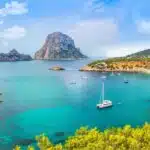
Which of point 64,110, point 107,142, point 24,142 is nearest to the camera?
point 107,142

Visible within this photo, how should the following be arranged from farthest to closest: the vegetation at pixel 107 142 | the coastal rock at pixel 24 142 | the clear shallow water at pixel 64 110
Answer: the clear shallow water at pixel 64 110 < the coastal rock at pixel 24 142 < the vegetation at pixel 107 142

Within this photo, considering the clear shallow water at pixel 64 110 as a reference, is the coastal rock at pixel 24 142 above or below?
below

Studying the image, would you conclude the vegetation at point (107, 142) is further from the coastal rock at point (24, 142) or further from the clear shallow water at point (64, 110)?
the clear shallow water at point (64, 110)

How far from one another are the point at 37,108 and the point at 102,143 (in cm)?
5697

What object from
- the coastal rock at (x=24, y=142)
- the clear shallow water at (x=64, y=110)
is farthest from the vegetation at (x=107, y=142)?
the clear shallow water at (x=64, y=110)

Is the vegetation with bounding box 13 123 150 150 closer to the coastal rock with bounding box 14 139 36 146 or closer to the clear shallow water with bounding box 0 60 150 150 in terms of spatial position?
the coastal rock with bounding box 14 139 36 146

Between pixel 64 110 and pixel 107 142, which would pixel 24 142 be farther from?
pixel 64 110

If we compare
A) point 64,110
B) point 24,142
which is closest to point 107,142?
point 24,142

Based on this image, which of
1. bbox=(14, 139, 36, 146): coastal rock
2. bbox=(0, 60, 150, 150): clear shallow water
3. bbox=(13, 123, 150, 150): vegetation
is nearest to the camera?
bbox=(13, 123, 150, 150): vegetation

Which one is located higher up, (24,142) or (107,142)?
(107,142)

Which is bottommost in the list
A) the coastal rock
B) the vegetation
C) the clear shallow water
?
the coastal rock

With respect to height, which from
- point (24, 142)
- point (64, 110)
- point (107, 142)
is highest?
point (107, 142)

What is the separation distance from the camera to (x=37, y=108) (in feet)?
290

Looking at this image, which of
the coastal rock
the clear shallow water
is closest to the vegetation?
the coastal rock
